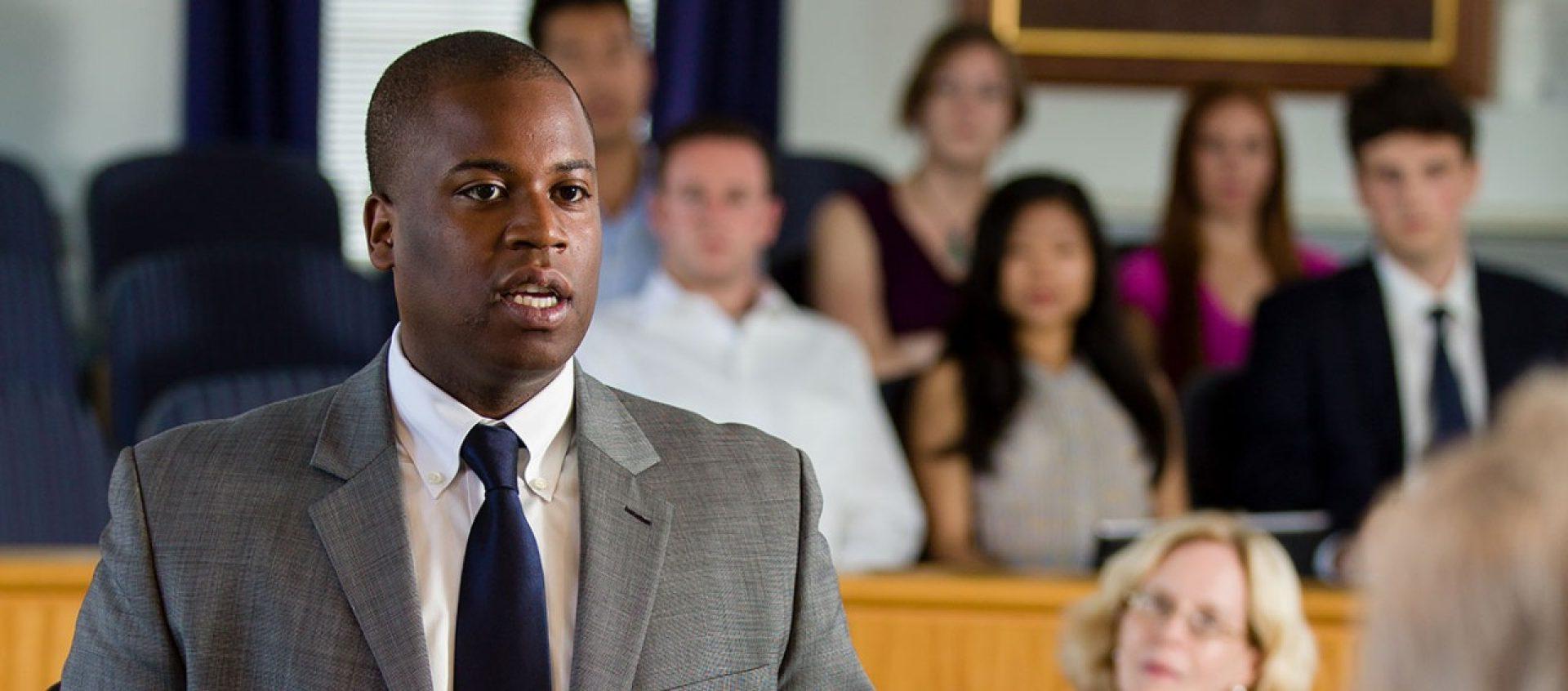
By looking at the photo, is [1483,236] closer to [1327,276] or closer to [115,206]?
[1327,276]

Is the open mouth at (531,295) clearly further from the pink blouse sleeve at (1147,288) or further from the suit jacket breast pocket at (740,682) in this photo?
the pink blouse sleeve at (1147,288)

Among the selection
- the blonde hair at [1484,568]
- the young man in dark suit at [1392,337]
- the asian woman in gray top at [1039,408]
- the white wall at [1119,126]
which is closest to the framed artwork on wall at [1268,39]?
the white wall at [1119,126]

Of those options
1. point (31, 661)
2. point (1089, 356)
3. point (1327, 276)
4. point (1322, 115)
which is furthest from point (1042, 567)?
point (1322, 115)

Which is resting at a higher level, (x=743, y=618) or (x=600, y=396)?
(x=600, y=396)

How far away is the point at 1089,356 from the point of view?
3.85 metres

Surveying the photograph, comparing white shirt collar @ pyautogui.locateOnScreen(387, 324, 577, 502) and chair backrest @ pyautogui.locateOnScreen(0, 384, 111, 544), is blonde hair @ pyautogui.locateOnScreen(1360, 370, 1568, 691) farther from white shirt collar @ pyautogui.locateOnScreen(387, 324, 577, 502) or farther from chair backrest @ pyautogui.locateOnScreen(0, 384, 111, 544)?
chair backrest @ pyautogui.locateOnScreen(0, 384, 111, 544)

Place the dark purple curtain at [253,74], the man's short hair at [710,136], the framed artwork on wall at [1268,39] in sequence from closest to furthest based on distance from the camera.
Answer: the man's short hair at [710,136] → the dark purple curtain at [253,74] → the framed artwork on wall at [1268,39]

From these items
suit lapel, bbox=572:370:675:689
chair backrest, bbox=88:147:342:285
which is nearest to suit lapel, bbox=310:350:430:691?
suit lapel, bbox=572:370:675:689

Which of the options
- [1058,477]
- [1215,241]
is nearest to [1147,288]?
[1215,241]

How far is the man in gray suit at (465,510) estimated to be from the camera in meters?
1.33

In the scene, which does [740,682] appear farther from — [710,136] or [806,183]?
[806,183]

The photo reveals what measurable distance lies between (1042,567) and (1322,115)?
2.67 m

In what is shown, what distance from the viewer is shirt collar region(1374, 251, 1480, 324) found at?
4000 millimetres

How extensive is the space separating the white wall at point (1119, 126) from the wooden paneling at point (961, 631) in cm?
293
